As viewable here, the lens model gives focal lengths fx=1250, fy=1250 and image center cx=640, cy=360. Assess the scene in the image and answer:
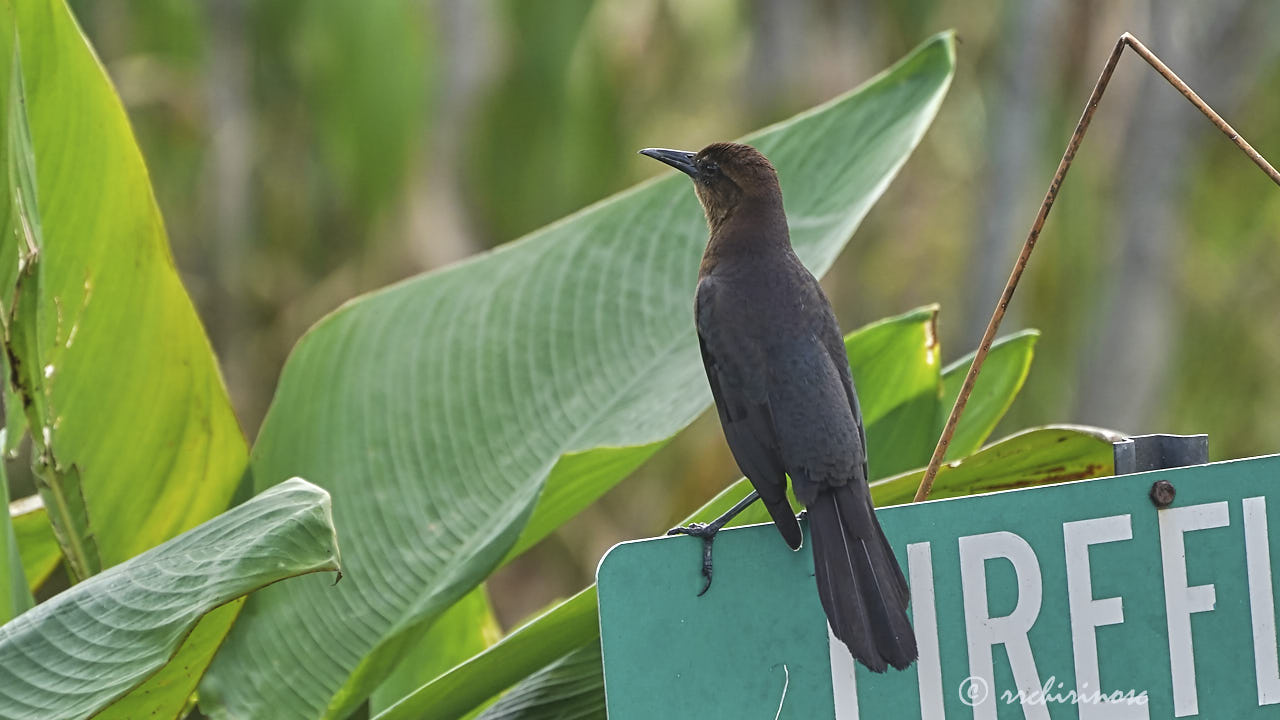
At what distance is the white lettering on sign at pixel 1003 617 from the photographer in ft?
A: 3.31

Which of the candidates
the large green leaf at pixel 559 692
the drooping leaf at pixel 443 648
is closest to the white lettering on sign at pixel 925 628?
the large green leaf at pixel 559 692

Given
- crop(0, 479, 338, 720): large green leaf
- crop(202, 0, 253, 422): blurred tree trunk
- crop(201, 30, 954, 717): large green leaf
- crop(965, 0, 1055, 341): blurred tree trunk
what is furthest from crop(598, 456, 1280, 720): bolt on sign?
crop(202, 0, 253, 422): blurred tree trunk

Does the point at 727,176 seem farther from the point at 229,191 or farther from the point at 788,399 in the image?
the point at 229,191

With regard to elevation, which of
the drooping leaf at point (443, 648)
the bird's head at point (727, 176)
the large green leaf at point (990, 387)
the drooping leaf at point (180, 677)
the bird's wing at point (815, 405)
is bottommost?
the drooping leaf at point (443, 648)

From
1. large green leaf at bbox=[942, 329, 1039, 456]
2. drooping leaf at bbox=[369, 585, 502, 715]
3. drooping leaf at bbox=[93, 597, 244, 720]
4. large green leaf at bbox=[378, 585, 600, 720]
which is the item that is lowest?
drooping leaf at bbox=[369, 585, 502, 715]

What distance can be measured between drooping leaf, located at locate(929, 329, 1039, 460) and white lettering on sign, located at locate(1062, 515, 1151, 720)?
0.46 meters

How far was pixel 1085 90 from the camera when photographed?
190 inches

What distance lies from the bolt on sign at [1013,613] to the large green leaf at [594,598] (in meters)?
0.14

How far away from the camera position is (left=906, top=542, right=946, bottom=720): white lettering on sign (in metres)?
1.01

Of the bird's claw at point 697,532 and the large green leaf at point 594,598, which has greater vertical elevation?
the bird's claw at point 697,532

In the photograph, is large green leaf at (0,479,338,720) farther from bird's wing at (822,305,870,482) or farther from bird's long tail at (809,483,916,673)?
bird's wing at (822,305,870,482)

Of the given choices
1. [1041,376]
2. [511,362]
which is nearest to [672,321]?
[511,362]

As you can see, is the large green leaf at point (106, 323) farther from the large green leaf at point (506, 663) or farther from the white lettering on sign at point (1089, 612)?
the white lettering on sign at point (1089, 612)

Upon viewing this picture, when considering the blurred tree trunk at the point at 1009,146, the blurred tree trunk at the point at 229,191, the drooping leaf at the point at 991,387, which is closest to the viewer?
the drooping leaf at the point at 991,387
